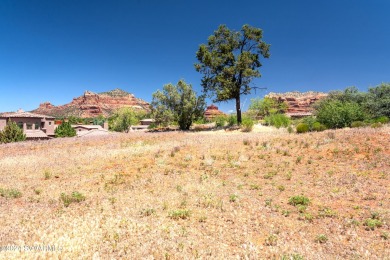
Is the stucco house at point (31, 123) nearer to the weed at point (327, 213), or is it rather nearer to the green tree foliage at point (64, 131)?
the green tree foliage at point (64, 131)

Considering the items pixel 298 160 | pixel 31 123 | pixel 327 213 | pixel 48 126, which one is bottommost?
pixel 327 213

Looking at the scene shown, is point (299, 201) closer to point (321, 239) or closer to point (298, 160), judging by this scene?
point (321, 239)

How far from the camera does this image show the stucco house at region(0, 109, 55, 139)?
54.7m

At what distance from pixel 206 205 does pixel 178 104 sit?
35.4m

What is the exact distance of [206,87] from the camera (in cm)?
3988

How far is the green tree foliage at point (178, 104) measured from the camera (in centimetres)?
4259

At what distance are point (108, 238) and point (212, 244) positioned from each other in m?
2.63

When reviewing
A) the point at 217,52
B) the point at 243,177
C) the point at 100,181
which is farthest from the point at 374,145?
the point at 217,52

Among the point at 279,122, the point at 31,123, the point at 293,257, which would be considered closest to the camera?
the point at 293,257

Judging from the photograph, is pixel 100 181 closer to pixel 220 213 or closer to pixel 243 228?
pixel 220 213

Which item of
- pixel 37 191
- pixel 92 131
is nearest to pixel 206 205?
pixel 37 191

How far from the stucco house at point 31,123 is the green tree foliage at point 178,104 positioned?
29.4 m

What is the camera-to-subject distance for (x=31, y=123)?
59.1m

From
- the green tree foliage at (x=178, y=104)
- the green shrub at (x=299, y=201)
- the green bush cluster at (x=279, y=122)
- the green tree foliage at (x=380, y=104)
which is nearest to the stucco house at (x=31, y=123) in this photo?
the green tree foliage at (x=178, y=104)
